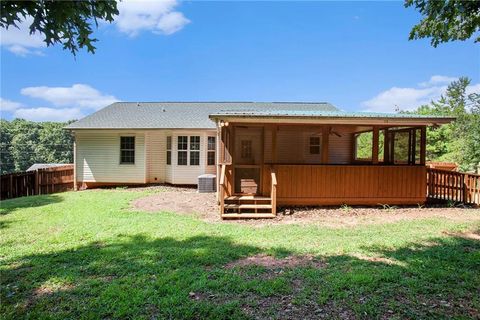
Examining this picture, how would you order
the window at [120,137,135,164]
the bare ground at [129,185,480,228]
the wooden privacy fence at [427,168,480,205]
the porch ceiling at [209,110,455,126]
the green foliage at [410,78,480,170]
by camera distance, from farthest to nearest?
1. the green foliage at [410,78,480,170]
2. the window at [120,137,135,164]
3. the wooden privacy fence at [427,168,480,205]
4. the porch ceiling at [209,110,455,126]
5. the bare ground at [129,185,480,228]

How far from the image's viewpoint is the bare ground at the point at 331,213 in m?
7.52

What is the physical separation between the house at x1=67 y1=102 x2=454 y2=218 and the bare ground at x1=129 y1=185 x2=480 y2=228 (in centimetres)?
40

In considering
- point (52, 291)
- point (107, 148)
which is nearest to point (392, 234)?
point (52, 291)

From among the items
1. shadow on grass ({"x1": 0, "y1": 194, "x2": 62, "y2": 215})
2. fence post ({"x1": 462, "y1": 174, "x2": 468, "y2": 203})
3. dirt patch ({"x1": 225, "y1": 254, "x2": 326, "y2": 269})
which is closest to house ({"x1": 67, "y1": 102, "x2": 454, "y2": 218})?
fence post ({"x1": 462, "y1": 174, "x2": 468, "y2": 203})

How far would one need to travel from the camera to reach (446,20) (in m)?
4.72

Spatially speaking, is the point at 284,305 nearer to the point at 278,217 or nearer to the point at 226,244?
the point at 226,244

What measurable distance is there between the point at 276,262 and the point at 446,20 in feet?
16.4

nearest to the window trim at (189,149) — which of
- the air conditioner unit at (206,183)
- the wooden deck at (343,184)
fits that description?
the air conditioner unit at (206,183)

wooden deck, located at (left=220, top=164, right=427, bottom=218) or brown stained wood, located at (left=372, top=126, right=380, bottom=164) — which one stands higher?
brown stained wood, located at (left=372, top=126, right=380, bottom=164)

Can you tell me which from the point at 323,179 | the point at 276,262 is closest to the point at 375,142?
the point at 323,179

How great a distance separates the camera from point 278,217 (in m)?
7.98

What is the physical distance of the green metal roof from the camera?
46.6 feet

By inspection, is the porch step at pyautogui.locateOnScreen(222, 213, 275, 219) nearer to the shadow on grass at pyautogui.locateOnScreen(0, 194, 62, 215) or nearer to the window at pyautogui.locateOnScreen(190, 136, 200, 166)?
the window at pyautogui.locateOnScreen(190, 136, 200, 166)

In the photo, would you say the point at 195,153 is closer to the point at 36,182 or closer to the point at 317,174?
the point at 317,174
